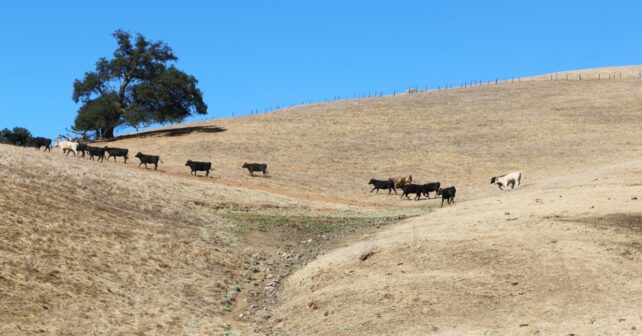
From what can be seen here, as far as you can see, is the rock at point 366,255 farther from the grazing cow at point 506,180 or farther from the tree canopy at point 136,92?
the tree canopy at point 136,92

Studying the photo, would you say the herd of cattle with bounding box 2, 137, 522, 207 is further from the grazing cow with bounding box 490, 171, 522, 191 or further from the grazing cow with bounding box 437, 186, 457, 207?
the grazing cow with bounding box 437, 186, 457, 207

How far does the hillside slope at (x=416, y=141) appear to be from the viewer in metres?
52.1

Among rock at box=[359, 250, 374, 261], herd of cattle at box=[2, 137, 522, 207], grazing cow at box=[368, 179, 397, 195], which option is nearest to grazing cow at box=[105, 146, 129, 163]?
herd of cattle at box=[2, 137, 522, 207]

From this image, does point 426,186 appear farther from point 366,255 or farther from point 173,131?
point 173,131

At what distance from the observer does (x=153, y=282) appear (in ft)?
68.3

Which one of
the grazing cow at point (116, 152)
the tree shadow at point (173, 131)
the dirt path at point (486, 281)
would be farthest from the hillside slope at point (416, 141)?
the dirt path at point (486, 281)

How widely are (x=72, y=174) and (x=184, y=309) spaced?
51.1 ft

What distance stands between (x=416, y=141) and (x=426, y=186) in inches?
885

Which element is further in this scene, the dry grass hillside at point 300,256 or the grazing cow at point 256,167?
A: the grazing cow at point 256,167

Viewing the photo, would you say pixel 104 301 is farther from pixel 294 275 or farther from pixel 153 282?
pixel 294 275

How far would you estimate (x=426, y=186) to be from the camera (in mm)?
43625

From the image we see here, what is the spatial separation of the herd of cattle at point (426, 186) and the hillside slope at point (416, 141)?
4.01 ft

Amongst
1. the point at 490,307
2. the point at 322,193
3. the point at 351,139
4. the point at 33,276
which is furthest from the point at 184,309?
the point at 351,139

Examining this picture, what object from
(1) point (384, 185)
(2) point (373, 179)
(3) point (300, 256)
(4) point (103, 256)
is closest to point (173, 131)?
(2) point (373, 179)
